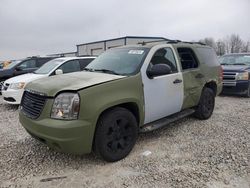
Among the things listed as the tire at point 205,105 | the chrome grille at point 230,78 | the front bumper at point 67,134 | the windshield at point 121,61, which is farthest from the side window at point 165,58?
the chrome grille at point 230,78

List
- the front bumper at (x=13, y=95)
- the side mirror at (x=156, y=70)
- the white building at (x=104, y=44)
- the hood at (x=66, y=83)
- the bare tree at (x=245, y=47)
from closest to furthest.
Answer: the hood at (x=66, y=83) → the side mirror at (x=156, y=70) → the front bumper at (x=13, y=95) → the white building at (x=104, y=44) → the bare tree at (x=245, y=47)

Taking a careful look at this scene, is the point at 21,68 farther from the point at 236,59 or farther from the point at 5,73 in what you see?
the point at 236,59

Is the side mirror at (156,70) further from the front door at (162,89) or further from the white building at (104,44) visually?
the white building at (104,44)

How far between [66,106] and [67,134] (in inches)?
14.9

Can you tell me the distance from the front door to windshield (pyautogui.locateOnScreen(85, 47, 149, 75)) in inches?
6.5

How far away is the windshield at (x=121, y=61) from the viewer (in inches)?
160

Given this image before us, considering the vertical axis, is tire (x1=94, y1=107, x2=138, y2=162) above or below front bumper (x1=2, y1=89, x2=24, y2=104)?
below

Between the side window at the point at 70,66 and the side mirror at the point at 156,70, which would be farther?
the side window at the point at 70,66

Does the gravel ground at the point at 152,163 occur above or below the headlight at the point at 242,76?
below

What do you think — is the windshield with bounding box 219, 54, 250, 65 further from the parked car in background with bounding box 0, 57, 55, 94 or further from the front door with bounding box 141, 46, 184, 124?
the parked car in background with bounding box 0, 57, 55, 94

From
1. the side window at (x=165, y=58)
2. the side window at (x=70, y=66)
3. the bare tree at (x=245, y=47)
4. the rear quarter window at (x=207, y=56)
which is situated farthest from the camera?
the bare tree at (x=245, y=47)

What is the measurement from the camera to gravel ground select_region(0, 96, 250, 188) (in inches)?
122

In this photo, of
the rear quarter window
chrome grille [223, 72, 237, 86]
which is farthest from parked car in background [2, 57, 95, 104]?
chrome grille [223, 72, 237, 86]

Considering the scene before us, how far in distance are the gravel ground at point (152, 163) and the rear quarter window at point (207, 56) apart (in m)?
1.64
